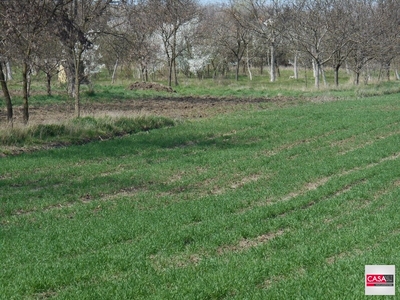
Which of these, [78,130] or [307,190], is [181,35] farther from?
[307,190]

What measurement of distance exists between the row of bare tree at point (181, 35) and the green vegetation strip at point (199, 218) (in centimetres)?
529

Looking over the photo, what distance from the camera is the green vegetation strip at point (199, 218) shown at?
6.91 metres

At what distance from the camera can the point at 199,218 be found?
33.2 feet

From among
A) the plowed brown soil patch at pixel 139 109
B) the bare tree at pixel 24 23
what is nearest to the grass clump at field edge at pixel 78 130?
the bare tree at pixel 24 23

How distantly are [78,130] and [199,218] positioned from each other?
1150 centimetres

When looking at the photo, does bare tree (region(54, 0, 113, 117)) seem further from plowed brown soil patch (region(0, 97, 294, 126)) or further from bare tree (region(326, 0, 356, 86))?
bare tree (region(326, 0, 356, 86))

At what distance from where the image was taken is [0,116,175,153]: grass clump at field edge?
18.6 m

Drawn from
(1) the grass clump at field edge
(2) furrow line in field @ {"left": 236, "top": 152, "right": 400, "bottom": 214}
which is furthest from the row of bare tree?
(2) furrow line in field @ {"left": 236, "top": 152, "right": 400, "bottom": 214}

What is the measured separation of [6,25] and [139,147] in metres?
6.32

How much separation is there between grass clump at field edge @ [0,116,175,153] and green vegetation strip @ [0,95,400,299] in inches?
64.7

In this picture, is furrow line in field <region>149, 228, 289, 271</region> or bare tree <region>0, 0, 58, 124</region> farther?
bare tree <region>0, 0, 58, 124</region>

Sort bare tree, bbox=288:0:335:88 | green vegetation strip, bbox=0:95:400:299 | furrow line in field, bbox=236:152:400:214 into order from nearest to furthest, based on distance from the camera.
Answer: green vegetation strip, bbox=0:95:400:299, furrow line in field, bbox=236:152:400:214, bare tree, bbox=288:0:335:88

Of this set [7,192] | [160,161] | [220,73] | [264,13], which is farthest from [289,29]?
[7,192]

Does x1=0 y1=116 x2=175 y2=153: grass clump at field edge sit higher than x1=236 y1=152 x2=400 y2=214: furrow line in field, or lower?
higher
